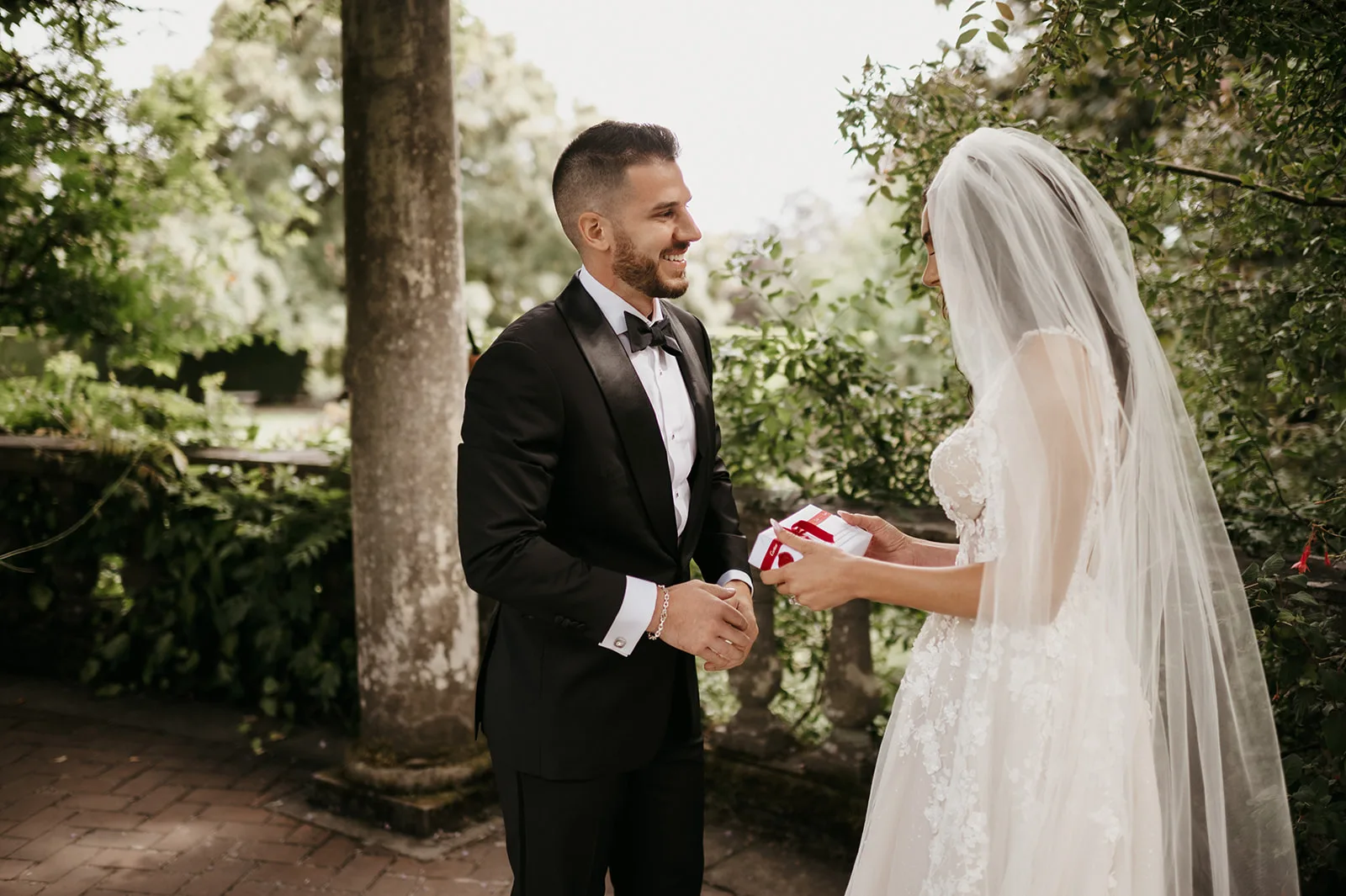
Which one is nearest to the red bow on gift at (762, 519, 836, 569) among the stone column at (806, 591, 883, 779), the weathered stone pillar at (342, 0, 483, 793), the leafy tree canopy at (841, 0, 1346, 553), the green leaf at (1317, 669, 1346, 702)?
the green leaf at (1317, 669, 1346, 702)

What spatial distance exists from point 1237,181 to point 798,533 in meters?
1.88

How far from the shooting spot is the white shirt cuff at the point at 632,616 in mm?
2391

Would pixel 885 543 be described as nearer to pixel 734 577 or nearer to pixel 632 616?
pixel 734 577

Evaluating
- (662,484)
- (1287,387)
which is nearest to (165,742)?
(662,484)

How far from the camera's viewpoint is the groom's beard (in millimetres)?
2574

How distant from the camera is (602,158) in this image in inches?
102

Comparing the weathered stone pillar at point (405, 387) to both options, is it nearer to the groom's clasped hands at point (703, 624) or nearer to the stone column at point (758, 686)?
the stone column at point (758, 686)

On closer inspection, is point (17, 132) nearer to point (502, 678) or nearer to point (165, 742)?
point (165, 742)

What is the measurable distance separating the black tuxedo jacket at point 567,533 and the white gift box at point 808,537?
0.90 feet

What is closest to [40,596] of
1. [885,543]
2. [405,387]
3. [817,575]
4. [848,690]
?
[405,387]

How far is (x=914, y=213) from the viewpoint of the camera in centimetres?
379

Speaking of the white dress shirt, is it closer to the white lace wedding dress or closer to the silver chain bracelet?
the silver chain bracelet

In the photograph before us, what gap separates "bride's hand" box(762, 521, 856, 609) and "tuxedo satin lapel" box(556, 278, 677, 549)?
33 centimetres

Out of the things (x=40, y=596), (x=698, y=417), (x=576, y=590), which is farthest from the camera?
(x=40, y=596)
